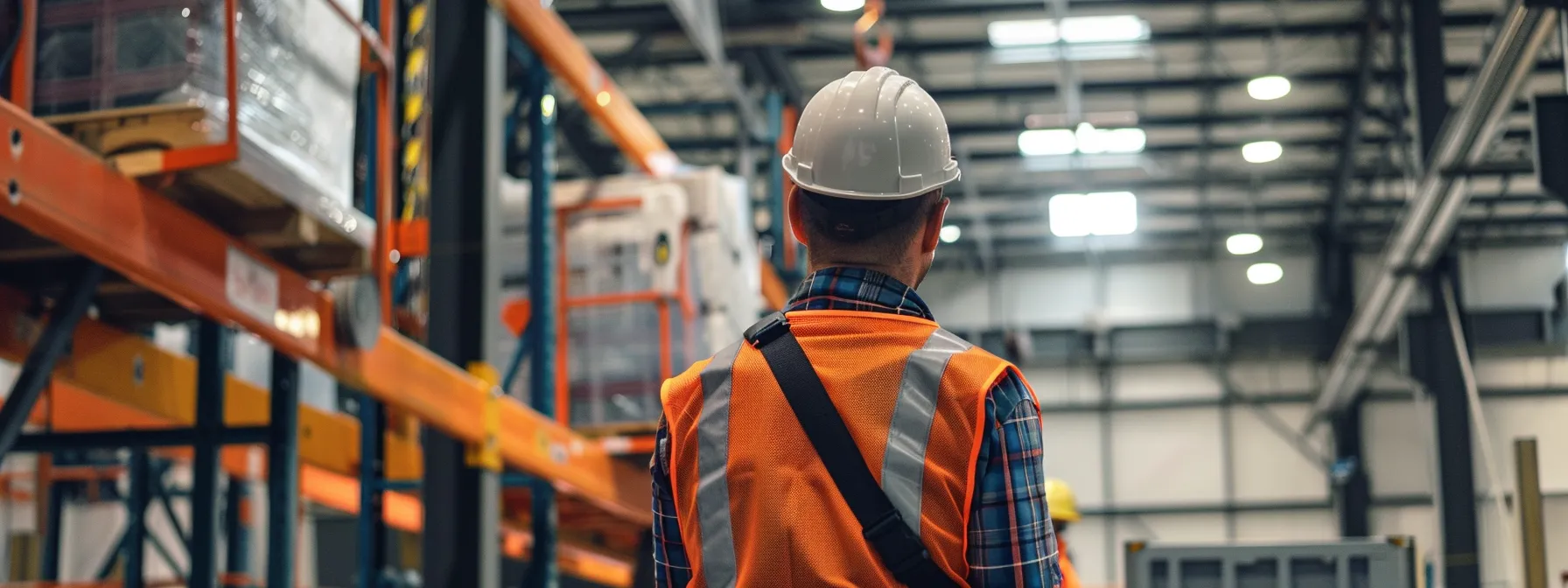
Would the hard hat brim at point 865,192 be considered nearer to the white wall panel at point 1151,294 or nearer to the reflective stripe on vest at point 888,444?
the reflective stripe on vest at point 888,444

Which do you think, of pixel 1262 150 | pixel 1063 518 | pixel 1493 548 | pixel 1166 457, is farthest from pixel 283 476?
pixel 1166 457

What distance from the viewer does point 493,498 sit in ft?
24.1

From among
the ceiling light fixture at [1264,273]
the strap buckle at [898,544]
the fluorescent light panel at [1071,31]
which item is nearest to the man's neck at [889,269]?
the strap buckle at [898,544]

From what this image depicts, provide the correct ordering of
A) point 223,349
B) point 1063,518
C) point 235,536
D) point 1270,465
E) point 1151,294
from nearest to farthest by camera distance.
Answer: point 223,349 < point 235,536 < point 1063,518 < point 1270,465 < point 1151,294

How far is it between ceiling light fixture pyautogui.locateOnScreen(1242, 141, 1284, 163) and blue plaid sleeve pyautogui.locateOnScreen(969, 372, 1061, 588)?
852 inches

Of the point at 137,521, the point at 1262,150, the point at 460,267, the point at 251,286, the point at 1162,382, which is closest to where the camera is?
the point at 251,286

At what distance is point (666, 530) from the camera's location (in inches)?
89.5

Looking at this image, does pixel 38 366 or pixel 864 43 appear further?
pixel 864 43

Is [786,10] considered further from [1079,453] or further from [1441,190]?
[1079,453]

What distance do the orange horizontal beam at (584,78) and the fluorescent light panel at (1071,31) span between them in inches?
275

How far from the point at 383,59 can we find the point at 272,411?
4.27 feet

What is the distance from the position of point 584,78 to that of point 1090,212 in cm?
1493

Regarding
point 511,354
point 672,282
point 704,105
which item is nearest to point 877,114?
point 672,282

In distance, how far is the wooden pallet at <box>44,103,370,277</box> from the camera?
4191 millimetres
